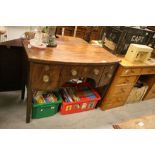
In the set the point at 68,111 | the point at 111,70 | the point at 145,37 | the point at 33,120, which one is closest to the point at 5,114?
the point at 33,120

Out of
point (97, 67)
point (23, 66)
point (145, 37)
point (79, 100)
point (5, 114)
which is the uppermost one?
point (145, 37)

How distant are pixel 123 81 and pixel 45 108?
1.04 meters

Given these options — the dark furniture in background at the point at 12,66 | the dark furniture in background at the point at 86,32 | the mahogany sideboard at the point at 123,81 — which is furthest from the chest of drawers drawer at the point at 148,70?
the dark furniture in background at the point at 86,32

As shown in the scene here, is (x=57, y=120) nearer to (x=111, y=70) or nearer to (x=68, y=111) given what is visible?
(x=68, y=111)

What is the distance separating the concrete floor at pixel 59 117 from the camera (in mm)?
1693

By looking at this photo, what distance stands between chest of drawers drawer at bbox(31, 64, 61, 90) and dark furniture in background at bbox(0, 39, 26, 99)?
442 millimetres

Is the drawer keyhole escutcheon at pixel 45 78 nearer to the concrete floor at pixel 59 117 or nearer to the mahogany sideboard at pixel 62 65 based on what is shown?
the mahogany sideboard at pixel 62 65

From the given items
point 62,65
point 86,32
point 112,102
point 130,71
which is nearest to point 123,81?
point 130,71

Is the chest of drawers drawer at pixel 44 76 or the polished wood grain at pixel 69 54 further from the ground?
the polished wood grain at pixel 69 54

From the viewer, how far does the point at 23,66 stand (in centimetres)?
180

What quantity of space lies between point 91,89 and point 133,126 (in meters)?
1.10

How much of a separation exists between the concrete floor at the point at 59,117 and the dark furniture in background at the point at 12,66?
148 millimetres

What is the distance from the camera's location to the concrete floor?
169cm

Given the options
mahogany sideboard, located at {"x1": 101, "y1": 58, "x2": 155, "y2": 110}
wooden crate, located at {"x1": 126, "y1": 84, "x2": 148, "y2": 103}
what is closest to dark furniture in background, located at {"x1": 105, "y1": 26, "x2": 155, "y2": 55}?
mahogany sideboard, located at {"x1": 101, "y1": 58, "x2": 155, "y2": 110}
